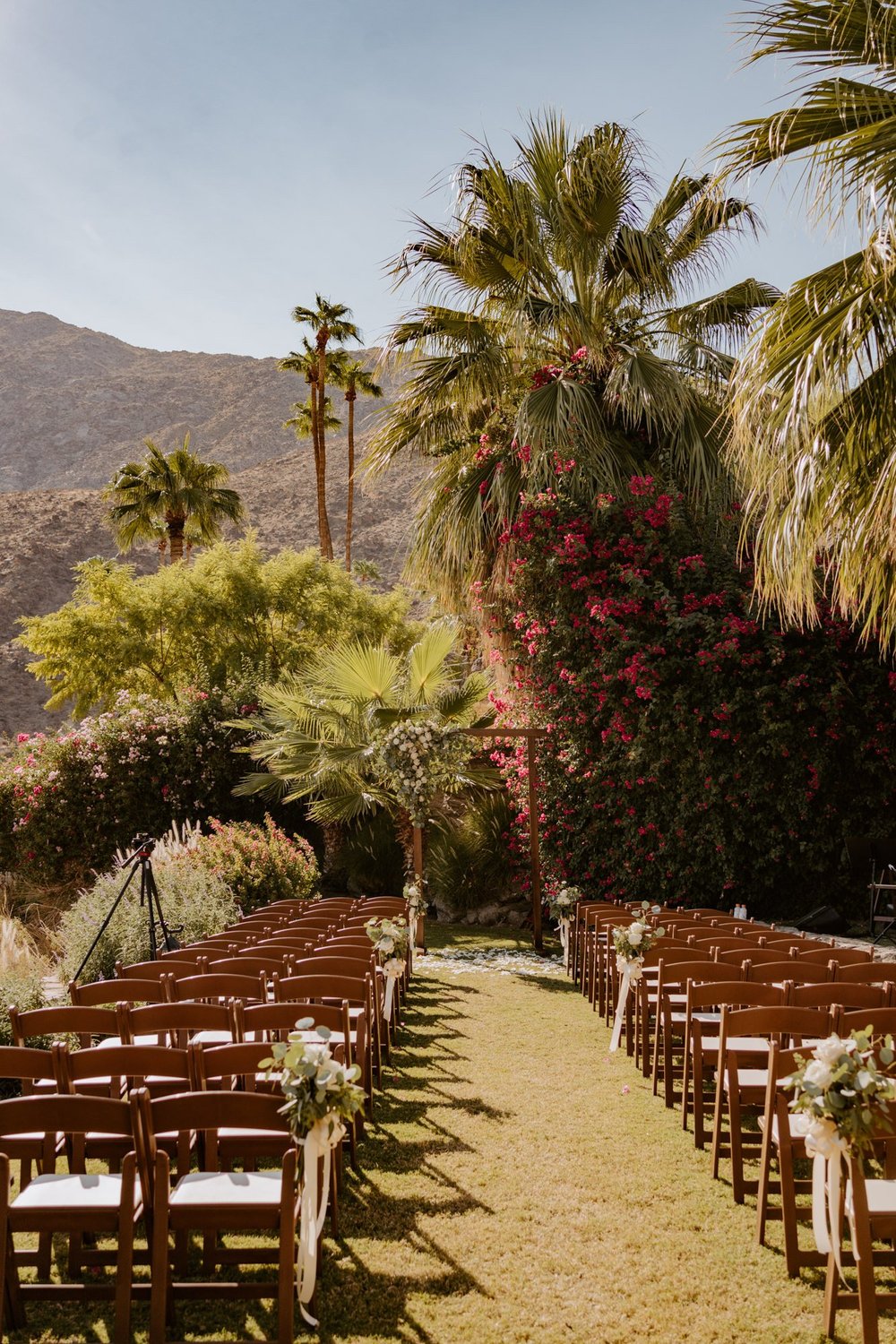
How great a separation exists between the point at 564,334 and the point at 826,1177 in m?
13.6

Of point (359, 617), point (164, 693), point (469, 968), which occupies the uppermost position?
point (359, 617)

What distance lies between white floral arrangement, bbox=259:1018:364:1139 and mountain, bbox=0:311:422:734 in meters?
13.1

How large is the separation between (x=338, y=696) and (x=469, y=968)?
4.50m

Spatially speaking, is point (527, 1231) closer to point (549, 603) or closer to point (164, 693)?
point (549, 603)

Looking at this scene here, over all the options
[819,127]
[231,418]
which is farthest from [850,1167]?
[231,418]

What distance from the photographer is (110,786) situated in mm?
19016

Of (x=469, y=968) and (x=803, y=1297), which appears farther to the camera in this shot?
(x=469, y=968)

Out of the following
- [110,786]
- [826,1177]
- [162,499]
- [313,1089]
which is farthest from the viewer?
[162,499]

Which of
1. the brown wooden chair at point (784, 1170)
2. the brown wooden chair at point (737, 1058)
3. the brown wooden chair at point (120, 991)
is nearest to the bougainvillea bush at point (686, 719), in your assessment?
the brown wooden chair at point (737, 1058)

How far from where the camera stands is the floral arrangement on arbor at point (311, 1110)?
3643 millimetres

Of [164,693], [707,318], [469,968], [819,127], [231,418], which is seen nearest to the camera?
[819,127]

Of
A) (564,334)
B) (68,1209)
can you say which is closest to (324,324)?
(564,334)

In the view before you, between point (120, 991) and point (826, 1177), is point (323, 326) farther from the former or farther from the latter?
point (826, 1177)

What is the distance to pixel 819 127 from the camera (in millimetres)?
6742
